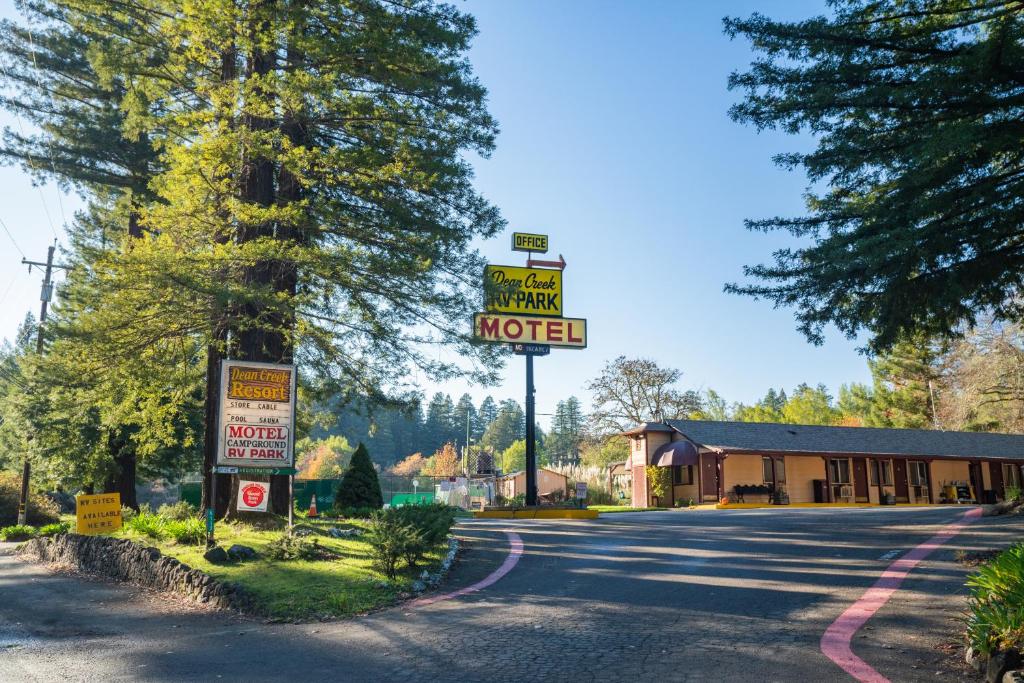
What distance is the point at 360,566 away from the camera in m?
11.2

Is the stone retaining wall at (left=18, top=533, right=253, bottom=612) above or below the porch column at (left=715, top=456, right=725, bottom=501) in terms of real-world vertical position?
below

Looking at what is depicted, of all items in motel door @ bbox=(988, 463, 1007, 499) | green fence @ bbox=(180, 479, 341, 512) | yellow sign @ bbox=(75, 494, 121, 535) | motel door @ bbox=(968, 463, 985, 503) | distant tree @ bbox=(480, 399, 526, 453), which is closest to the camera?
yellow sign @ bbox=(75, 494, 121, 535)

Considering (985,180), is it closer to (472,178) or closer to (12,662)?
(472,178)

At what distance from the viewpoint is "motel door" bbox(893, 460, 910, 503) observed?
127ft

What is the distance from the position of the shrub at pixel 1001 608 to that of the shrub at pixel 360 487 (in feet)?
42.7

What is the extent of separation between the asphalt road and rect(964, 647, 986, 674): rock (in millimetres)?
196

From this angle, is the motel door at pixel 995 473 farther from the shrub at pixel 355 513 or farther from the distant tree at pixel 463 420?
the distant tree at pixel 463 420

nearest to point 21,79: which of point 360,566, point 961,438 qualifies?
point 360,566

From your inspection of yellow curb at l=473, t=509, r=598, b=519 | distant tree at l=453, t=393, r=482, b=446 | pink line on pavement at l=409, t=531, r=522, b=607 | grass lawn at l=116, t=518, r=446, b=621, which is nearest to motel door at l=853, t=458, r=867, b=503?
yellow curb at l=473, t=509, r=598, b=519

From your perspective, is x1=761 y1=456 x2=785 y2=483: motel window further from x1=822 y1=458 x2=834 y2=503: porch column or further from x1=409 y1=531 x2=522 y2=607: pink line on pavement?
x1=409 y1=531 x2=522 y2=607: pink line on pavement

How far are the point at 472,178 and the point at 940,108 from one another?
8.62 m

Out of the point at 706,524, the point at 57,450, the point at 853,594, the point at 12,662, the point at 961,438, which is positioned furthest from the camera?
the point at 961,438

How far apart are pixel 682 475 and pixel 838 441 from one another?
895cm

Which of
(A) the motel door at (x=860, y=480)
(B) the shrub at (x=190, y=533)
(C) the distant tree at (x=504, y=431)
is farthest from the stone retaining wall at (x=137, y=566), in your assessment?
(C) the distant tree at (x=504, y=431)
